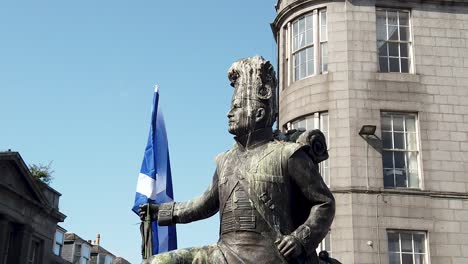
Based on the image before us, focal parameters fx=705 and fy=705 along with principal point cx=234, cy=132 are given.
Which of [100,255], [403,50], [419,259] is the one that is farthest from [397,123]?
[100,255]

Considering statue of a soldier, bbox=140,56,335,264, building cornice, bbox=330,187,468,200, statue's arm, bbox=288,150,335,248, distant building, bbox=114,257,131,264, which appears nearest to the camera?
statue of a soldier, bbox=140,56,335,264

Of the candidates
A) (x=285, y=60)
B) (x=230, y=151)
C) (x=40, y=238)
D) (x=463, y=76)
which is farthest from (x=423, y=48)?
(x=40, y=238)

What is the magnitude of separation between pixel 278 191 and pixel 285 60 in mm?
19682

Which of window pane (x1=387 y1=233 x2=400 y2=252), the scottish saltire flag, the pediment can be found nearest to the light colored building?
window pane (x1=387 y1=233 x2=400 y2=252)

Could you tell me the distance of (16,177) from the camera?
47.2 m

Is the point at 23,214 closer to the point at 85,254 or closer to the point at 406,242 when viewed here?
the point at 85,254

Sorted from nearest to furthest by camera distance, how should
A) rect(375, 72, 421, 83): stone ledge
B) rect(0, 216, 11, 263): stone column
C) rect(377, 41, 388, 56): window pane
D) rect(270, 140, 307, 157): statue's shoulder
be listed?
rect(270, 140, 307, 157): statue's shoulder → rect(375, 72, 421, 83): stone ledge → rect(377, 41, 388, 56): window pane → rect(0, 216, 11, 263): stone column

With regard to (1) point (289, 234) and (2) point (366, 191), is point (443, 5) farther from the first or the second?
(1) point (289, 234)

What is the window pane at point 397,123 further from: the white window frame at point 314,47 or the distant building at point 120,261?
the distant building at point 120,261

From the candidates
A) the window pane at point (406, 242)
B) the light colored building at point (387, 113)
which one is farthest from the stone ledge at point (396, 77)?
the window pane at point (406, 242)

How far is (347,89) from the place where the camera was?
23031 millimetres

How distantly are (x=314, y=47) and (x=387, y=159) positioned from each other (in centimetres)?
460

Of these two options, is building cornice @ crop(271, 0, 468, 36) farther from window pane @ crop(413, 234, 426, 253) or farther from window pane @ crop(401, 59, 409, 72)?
window pane @ crop(413, 234, 426, 253)

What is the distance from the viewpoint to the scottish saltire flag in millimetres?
11250
